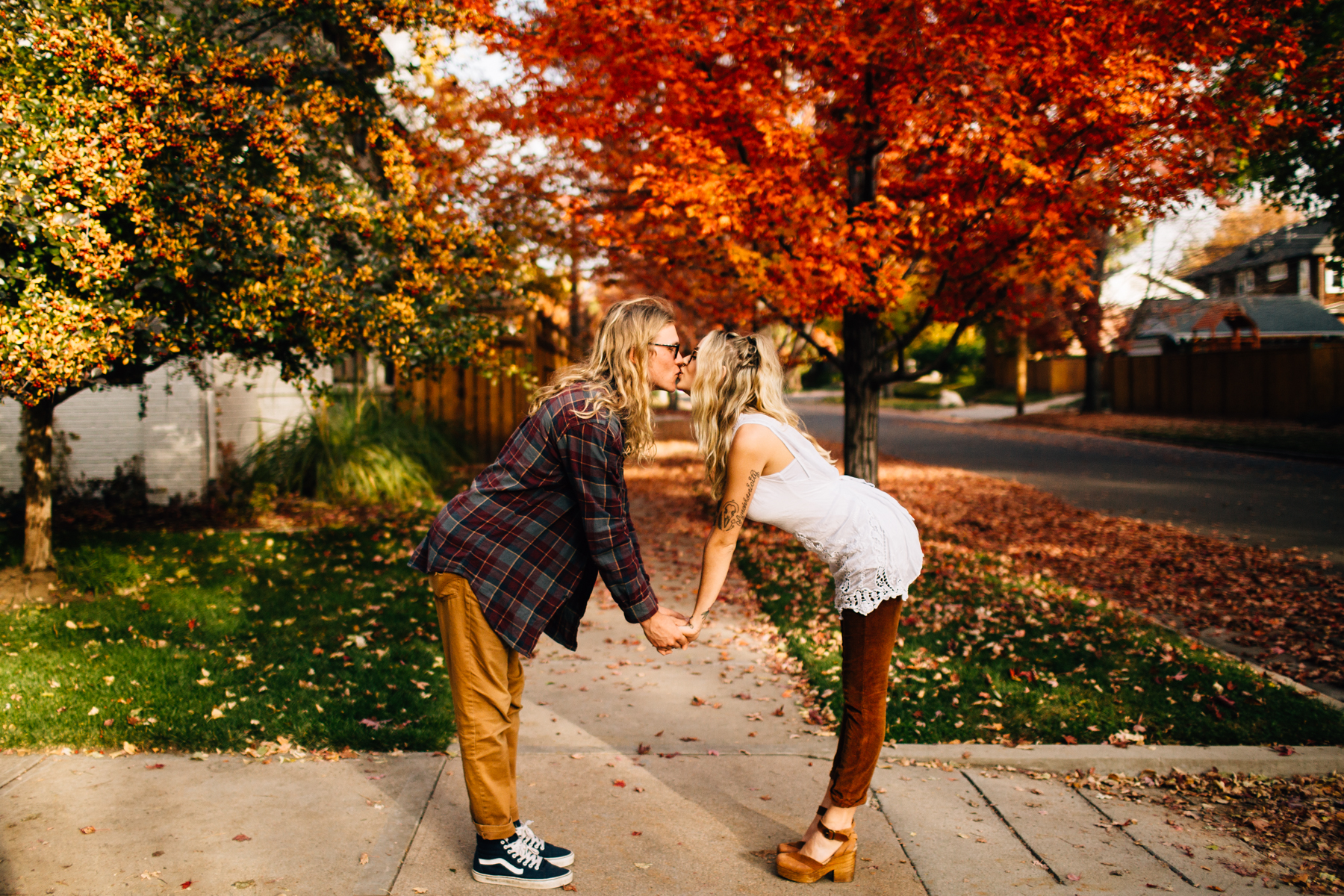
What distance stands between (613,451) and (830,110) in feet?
18.4

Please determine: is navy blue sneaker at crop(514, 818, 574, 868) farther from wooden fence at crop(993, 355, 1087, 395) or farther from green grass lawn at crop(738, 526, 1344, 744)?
wooden fence at crop(993, 355, 1087, 395)

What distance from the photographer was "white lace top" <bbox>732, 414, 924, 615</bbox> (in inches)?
120

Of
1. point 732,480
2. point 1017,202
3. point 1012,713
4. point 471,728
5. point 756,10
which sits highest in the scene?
point 756,10

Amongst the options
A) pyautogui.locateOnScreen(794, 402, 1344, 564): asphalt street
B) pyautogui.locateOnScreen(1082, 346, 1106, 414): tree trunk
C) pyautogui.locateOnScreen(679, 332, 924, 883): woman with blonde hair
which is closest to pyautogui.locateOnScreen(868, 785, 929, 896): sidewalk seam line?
pyautogui.locateOnScreen(679, 332, 924, 883): woman with blonde hair

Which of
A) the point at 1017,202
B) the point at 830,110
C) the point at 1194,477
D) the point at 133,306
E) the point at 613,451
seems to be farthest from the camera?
the point at 1194,477

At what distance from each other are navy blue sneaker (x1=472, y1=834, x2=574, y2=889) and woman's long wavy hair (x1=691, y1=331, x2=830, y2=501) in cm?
136

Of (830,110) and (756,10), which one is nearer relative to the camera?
(756,10)

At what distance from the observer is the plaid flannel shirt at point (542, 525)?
284 centimetres

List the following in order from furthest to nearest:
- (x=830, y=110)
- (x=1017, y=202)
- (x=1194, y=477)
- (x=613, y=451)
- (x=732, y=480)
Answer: (x=1194, y=477)
(x=830, y=110)
(x=1017, y=202)
(x=732, y=480)
(x=613, y=451)

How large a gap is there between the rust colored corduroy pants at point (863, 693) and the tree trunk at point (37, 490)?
588cm

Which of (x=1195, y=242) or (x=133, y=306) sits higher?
(x=1195, y=242)

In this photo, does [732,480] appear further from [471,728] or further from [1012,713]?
[1012,713]

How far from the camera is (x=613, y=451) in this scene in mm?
2848

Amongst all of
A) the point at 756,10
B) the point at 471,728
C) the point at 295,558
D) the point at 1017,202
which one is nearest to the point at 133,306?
the point at 295,558
